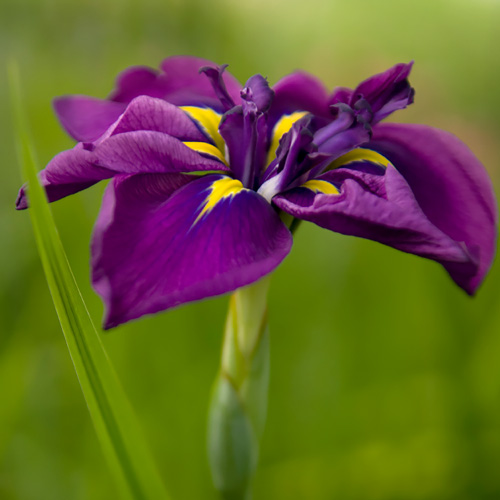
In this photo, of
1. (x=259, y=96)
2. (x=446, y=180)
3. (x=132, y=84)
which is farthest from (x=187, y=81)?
(x=446, y=180)

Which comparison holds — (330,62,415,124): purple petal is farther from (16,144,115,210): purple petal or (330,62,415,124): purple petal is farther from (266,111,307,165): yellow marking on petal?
(16,144,115,210): purple petal

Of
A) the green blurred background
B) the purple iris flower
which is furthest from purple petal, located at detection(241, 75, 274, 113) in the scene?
the green blurred background

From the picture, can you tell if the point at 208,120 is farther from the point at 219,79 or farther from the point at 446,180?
the point at 446,180

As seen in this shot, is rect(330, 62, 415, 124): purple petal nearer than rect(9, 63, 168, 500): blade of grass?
No

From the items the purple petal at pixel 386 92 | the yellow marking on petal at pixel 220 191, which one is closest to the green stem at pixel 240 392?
the yellow marking on petal at pixel 220 191

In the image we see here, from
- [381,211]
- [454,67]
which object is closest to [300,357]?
[381,211]

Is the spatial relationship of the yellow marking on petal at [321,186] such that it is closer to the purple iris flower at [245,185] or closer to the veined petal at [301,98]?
the purple iris flower at [245,185]
